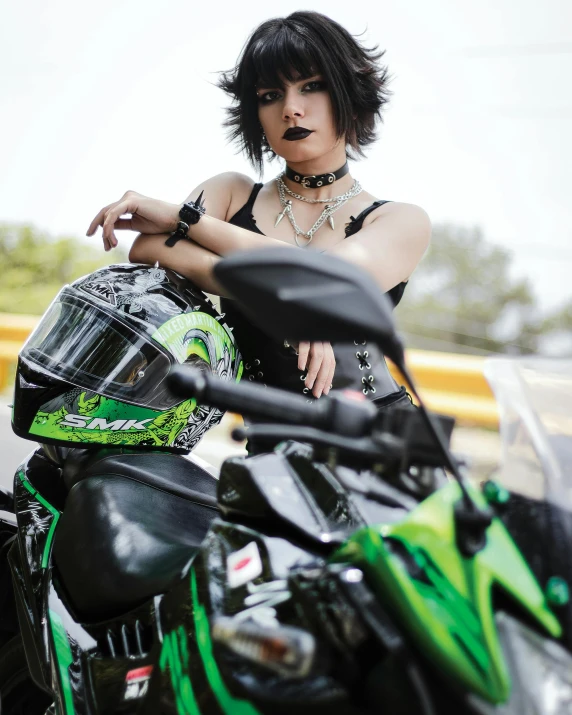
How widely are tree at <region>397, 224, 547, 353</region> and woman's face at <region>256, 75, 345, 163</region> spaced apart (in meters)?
11.5

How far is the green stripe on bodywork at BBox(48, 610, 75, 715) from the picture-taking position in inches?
48.3

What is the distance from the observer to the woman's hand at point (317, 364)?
5.96ft

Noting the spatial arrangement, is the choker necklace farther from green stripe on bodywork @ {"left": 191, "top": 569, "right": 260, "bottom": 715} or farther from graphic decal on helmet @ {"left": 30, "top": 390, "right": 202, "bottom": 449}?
green stripe on bodywork @ {"left": 191, "top": 569, "right": 260, "bottom": 715}

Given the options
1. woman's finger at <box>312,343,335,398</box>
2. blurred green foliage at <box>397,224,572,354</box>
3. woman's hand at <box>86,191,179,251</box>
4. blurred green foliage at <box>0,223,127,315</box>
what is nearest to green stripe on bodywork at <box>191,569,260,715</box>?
woman's finger at <box>312,343,335,398</box>

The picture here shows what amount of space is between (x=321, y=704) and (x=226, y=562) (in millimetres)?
259

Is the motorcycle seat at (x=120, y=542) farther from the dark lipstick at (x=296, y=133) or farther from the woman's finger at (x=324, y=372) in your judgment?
the dark lipstick at (x=296, y=133)

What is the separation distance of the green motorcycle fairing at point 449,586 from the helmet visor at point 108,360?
0.98 meters

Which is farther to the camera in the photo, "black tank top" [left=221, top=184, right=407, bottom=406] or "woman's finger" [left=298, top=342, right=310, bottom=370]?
"black tank top" [left=221, top=184, right=407, bottom=406]

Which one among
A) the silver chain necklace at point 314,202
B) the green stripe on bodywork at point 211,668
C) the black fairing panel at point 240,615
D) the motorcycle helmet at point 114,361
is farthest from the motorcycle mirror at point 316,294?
the silver chain necklace at point 314,202

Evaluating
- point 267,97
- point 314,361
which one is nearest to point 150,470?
point 314,361

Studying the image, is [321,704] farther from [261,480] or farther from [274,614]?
[261,480]

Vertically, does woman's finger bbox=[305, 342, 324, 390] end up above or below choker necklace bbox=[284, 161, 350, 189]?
below

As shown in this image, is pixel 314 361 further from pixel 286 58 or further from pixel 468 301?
pixel 468 301

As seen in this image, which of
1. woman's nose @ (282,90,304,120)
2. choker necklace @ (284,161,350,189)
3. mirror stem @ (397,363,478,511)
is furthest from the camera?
choker necklace @ (284,161,350,189)
